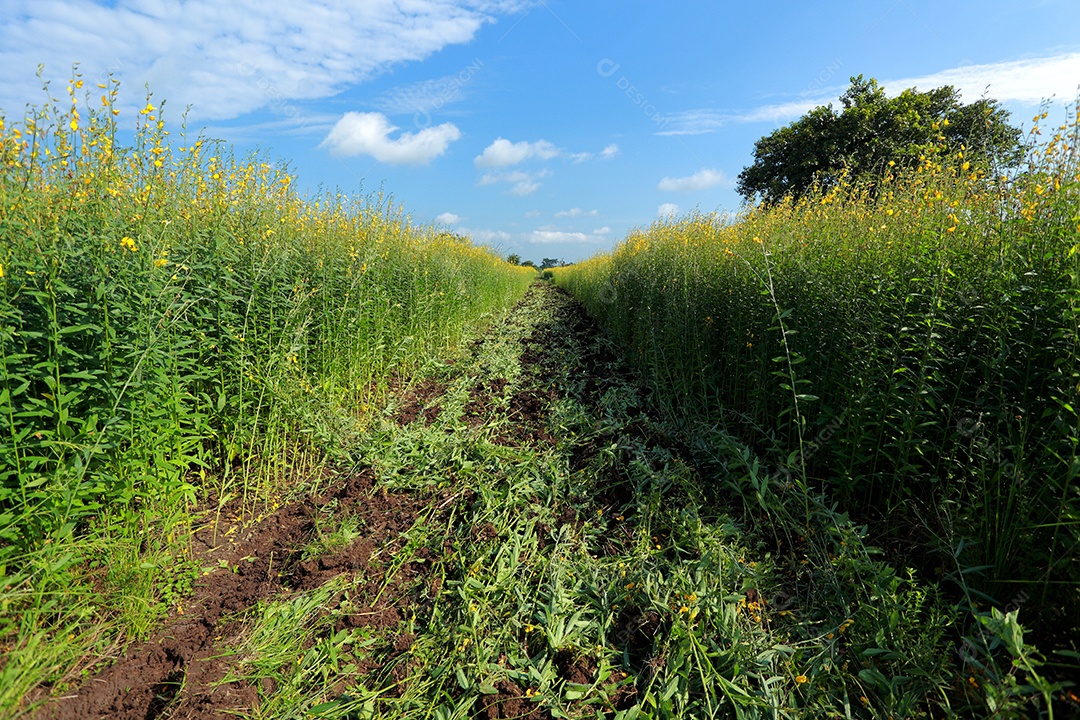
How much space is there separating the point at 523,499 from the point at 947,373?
2727 mm

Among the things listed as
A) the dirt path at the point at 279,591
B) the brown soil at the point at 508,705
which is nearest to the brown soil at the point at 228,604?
the dirt path at the point at 279,591

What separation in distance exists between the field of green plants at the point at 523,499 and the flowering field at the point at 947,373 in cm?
3

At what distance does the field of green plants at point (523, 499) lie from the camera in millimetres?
2072

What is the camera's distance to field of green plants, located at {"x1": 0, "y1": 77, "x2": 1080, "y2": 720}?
6.80 ft

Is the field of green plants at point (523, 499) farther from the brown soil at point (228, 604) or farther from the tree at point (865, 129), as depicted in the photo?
the tree at point (865, 129)

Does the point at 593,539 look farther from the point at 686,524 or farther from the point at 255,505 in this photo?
the point at 255,505

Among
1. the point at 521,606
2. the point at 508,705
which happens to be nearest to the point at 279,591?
the point at 521,606

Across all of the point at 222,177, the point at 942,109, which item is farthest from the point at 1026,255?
the point at 942,109

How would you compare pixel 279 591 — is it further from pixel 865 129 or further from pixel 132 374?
pixel 865 129

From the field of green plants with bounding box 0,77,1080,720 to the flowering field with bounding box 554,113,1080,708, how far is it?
0.03 m

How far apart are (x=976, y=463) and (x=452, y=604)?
2.94 m

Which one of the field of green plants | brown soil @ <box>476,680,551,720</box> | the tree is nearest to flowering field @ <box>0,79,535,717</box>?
the field of green plants

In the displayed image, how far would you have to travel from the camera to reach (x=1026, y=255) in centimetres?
276

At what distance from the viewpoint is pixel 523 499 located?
344cm
